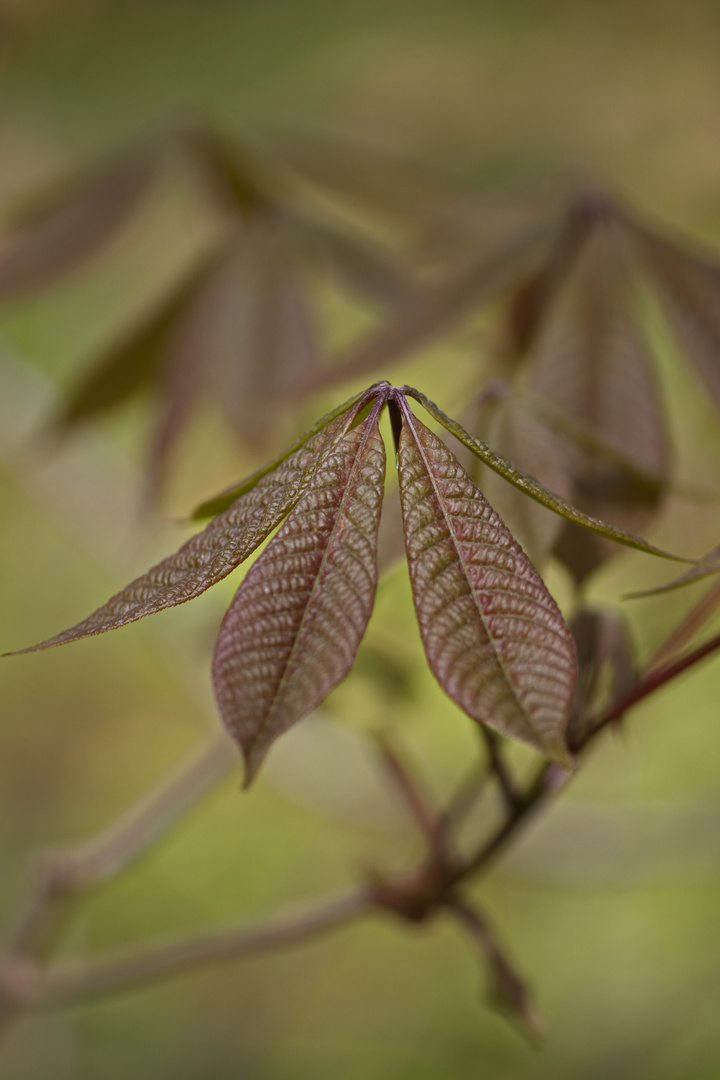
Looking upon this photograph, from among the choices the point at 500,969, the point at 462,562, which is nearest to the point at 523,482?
the point at 462,562

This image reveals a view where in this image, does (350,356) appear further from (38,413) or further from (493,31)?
(493,31)

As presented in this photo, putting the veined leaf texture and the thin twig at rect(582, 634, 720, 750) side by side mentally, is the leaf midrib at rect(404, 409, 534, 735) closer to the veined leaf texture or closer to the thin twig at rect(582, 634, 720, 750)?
the veined leaf texture

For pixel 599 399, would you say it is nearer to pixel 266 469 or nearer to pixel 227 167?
pixel 266 469

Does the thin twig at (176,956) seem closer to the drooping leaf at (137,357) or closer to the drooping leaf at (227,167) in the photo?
the drooping leaf at (137,357)

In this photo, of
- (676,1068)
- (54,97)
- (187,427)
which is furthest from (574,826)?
(54,97)

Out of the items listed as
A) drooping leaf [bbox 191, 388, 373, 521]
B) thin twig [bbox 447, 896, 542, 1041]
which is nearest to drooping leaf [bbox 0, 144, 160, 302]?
drooping leaf [bbox 191, 388, 373, 521]

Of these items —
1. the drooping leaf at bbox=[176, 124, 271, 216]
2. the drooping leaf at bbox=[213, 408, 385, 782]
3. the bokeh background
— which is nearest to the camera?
the drooping leaf at bbox=[213, 408, 385, 782]
